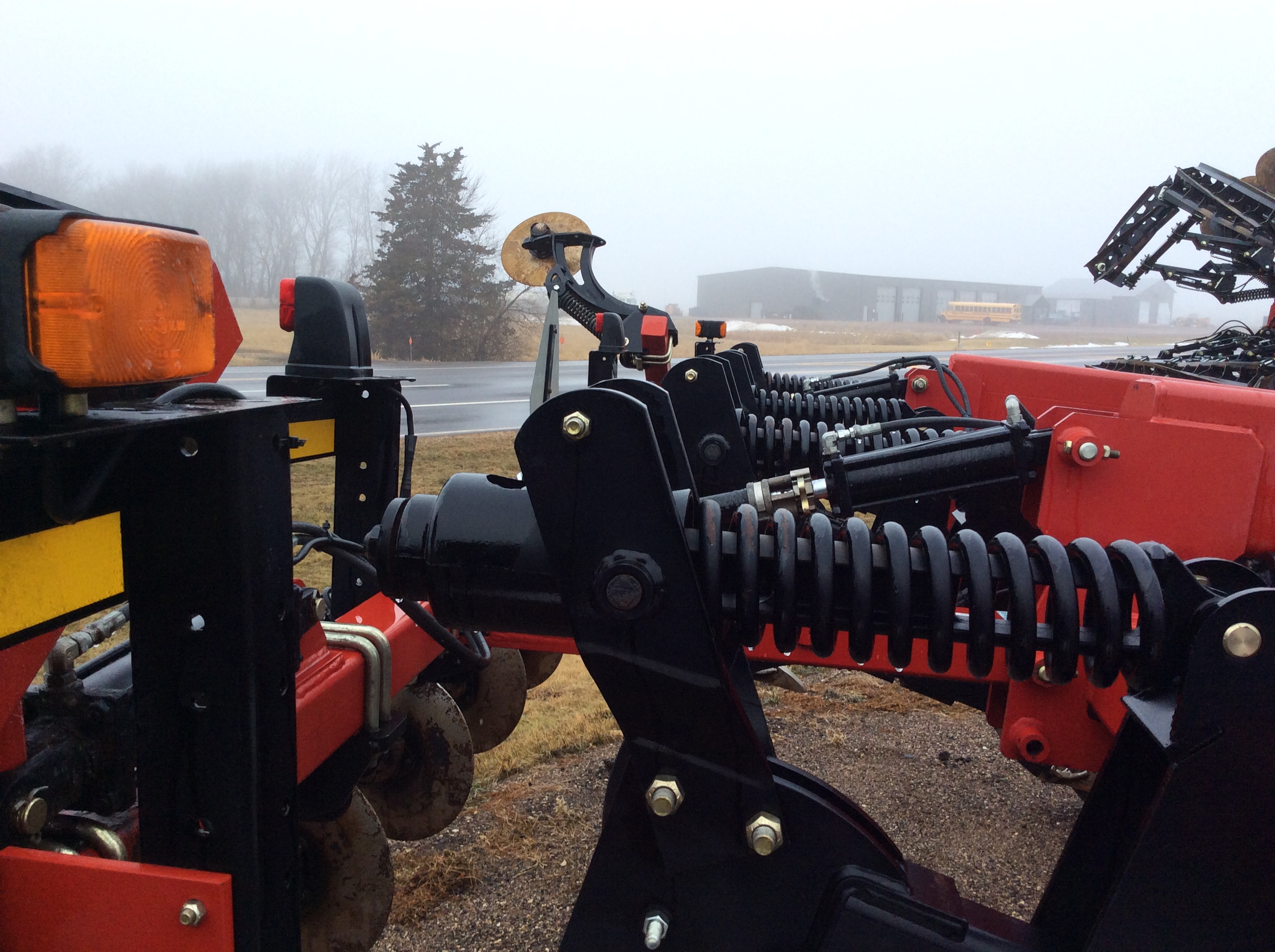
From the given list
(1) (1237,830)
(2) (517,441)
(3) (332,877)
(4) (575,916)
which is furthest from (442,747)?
(1) (1237,830)

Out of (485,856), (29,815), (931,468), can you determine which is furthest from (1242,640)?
(485,856)

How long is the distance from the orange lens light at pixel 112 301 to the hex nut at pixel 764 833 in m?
0.71

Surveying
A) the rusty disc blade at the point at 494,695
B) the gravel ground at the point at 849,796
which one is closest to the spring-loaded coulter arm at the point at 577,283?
the gravel ground at the point at 849,796

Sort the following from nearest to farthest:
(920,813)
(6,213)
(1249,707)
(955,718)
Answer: (6,213) < (1249,707) < (920,813) < (955,718)

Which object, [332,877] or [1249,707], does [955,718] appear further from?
[1249,707]

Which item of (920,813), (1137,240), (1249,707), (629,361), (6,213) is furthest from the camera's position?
(1137,240)

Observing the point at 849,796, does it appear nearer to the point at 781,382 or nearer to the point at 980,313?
the point at 781,382

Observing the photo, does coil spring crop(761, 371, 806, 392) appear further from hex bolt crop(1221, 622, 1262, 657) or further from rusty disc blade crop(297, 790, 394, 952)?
hex bolt crop(1221, 622, 1262, 657)

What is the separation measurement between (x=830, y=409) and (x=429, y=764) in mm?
1949

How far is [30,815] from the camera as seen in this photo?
1.04 meters

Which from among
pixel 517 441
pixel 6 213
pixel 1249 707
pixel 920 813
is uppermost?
pixel 6 213

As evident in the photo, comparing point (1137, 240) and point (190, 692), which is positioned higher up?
point (1137, 240)

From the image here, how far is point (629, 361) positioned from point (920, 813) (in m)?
2.58

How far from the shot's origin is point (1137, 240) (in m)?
8.71
